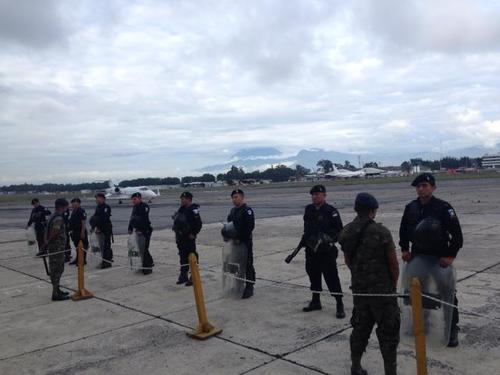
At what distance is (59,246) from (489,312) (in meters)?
6.87

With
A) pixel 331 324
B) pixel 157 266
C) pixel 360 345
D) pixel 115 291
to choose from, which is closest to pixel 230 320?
pixel 331 324

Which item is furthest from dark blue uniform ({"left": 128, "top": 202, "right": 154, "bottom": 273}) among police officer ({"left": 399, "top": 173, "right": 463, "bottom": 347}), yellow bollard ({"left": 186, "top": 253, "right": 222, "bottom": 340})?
police officer ({"left": 399, "top": 173, "right": 463, "bottom": 347})

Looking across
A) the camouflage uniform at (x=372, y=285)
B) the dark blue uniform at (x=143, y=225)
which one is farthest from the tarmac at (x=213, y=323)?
the camouflage uniform at (x=372, y=285)

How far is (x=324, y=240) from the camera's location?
6.31m

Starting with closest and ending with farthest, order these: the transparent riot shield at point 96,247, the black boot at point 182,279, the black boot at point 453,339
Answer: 1. the black boot at point 453,339
2. the black boot at point 182,279
3. the transparent riot shield at point 96,247

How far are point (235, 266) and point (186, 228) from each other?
1639 mm

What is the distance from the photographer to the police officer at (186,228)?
8.74m

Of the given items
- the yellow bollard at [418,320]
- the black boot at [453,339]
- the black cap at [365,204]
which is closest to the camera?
the yellow bollard at [418,320]

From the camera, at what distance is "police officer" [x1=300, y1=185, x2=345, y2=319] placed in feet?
20.8

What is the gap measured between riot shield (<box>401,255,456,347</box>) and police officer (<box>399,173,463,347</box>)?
0.09 metres

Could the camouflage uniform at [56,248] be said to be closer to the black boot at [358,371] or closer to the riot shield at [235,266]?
the riot shield at [235,266]

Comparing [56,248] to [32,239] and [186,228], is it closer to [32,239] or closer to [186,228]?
[186,228]

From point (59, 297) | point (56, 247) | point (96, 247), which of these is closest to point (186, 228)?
point (56, 247)

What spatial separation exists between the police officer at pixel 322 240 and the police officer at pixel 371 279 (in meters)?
1.87
